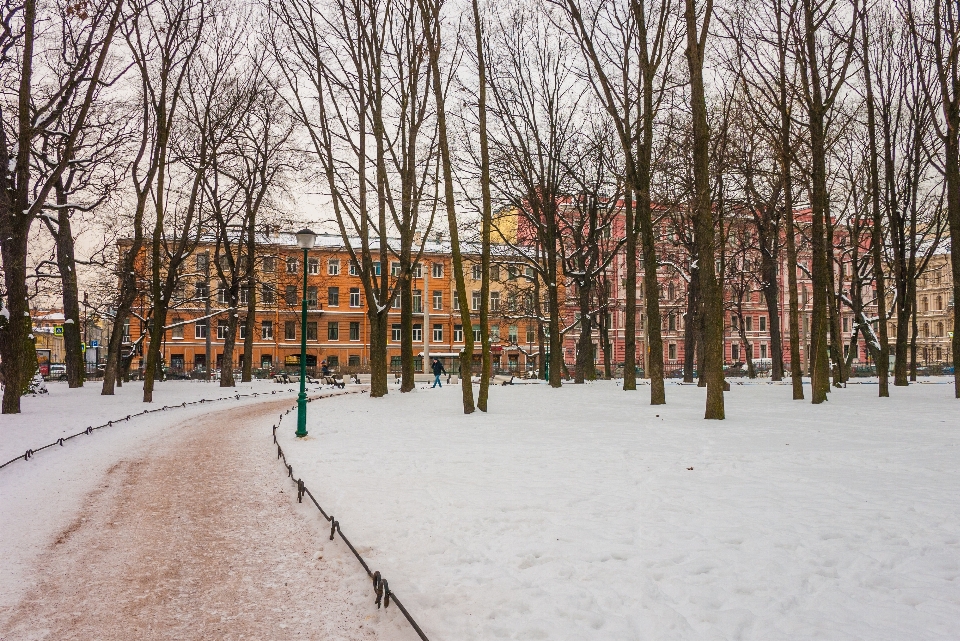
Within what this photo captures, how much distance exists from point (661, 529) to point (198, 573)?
4082 mm

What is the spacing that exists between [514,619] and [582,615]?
46cm

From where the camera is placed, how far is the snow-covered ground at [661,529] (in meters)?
4.33

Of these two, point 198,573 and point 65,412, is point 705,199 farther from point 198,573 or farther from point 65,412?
point 65,412

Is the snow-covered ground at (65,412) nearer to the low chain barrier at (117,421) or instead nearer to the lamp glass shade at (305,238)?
the low chain barrier at (117,421)

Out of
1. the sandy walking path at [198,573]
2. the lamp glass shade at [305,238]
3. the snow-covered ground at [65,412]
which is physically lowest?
the sandy walking path at [198,573]

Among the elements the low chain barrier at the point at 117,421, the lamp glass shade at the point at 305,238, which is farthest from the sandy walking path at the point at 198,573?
the lamp glass shade at the point at 305,238

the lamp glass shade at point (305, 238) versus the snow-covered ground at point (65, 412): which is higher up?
the lamp glass shade at point (305, 238)

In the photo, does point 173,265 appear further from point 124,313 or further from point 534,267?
point 534,267

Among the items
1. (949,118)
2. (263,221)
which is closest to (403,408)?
(949,118)

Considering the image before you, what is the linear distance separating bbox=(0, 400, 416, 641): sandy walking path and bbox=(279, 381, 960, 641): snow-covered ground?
42 cm

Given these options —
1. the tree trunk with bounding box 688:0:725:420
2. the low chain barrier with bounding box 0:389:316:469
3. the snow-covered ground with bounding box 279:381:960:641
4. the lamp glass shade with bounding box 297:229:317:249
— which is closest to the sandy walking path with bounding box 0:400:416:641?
the snow-covered ground with bounding box 279:381:960:641

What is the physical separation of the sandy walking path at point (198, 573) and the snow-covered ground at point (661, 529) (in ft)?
1.38

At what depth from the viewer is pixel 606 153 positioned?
29.1 metres

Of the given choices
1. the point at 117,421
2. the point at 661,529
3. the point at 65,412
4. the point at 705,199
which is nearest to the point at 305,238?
the point at 117,421
